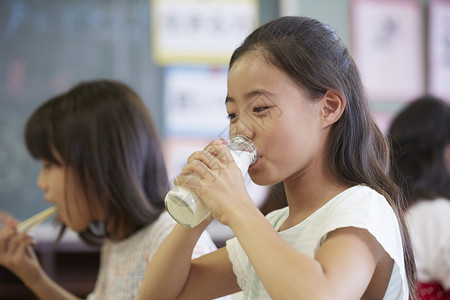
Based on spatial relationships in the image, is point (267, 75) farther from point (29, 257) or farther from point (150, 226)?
point (29, 257)

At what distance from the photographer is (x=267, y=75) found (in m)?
0.76

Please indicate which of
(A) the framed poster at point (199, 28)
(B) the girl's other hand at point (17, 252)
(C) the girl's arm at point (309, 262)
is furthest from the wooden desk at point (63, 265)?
(C) the girl's arm at point (309, 262)

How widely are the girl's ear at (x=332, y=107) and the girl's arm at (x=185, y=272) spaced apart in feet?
0.78

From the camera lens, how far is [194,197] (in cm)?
71

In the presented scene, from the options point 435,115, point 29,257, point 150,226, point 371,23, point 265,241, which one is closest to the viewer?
point 265,241

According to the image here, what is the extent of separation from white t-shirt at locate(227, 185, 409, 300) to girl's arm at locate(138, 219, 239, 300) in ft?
0.33

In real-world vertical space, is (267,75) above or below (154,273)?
above

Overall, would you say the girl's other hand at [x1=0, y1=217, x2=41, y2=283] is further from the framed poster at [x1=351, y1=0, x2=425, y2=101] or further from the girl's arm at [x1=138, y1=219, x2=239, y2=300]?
the framed poster at [x1=351, y1=0, x2=425, y2=101]

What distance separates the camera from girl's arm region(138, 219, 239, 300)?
86 cm

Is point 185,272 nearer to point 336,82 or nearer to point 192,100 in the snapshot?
point 336,82

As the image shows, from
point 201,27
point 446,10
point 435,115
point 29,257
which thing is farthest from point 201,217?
point 446,10

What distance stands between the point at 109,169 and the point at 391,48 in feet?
6.63

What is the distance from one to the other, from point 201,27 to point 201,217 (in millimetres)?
2012

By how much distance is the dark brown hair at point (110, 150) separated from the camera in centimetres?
128
